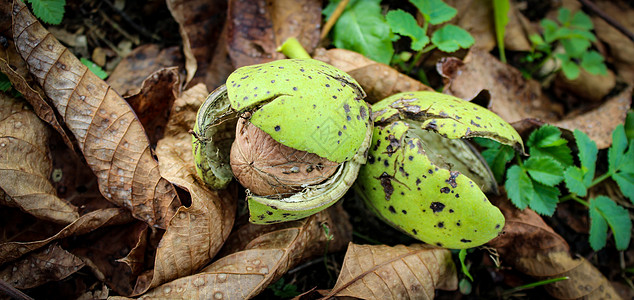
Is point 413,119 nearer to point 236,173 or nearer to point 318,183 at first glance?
point 318,183

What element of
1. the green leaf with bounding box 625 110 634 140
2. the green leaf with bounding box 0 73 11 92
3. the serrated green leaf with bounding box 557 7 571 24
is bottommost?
the green leaf with bounding box 625 110 634 140

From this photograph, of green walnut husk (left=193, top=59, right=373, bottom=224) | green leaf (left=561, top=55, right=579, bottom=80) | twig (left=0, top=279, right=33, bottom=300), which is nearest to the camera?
green walnut husk (left=193, top=59, right=373, bottom=224)

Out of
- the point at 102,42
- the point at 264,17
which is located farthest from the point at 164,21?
the point at 264,17

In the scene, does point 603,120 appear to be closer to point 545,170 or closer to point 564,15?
point 564,15

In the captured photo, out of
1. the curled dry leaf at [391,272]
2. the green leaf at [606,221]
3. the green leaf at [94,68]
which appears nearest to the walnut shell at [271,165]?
the curled dry leaf at [391,272]

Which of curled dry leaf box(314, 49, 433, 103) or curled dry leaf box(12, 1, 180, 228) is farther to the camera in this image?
curled dry leaf box(314, 49, 433, 103)

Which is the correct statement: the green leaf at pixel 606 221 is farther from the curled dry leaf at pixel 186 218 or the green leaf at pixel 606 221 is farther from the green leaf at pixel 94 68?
the green leaf at pixel 94 68

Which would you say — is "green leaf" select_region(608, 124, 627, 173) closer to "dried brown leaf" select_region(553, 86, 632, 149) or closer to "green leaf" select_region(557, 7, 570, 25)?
"dried brown leaf" select_region(553, 86, 632, 149)

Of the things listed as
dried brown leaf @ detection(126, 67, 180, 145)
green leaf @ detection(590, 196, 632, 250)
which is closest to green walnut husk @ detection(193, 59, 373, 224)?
dried brown leaf @ detection(126, 67, 180, 145)
